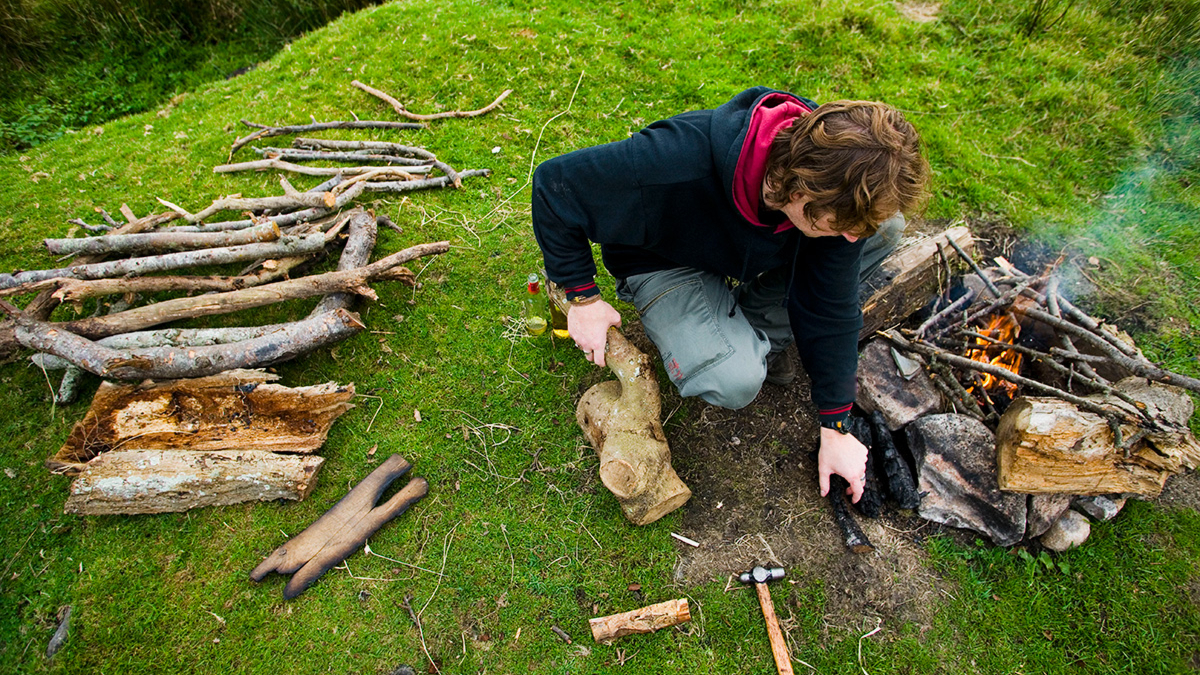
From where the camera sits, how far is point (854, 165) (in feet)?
7.62

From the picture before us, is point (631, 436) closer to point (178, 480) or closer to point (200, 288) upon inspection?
point (178, 480)

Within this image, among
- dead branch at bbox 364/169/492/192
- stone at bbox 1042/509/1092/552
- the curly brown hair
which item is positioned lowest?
stone at bbox 1042/509/1092/552

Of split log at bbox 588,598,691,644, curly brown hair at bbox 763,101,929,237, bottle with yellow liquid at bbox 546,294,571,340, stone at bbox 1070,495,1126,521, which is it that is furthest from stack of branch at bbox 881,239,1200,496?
bottle with yellow liquid at bbox 546,294,571,340

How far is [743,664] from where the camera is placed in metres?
3.25

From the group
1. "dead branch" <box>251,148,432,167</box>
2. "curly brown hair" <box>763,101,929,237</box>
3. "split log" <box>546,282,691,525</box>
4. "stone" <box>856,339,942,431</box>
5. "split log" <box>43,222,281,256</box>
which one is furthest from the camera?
"dead branch" <box>251,148,432,167</box>

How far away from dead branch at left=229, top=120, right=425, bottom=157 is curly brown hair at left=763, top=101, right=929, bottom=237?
16.5 ft

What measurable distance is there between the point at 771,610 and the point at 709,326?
1.81m

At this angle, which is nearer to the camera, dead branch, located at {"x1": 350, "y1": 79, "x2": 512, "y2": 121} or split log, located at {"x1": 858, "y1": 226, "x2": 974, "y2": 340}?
split log, located at {"x1": 858, "y1": 226, "x2": 974, "y2": 340}

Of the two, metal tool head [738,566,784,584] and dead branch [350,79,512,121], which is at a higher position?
dead branch [350,79,512,121]

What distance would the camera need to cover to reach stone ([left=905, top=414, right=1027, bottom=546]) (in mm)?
3510

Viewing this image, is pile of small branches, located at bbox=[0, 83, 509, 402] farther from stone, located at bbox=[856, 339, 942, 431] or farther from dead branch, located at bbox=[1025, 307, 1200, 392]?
dead branch, located at bbox=[1025, 307, 1200, 392]

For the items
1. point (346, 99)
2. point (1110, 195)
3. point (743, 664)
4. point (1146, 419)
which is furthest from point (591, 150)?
point (1110, 195)

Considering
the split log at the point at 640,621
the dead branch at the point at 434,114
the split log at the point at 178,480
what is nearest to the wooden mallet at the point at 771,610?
the split log at the point at 640,621

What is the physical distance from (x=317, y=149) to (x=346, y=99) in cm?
98
